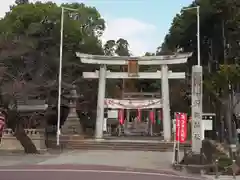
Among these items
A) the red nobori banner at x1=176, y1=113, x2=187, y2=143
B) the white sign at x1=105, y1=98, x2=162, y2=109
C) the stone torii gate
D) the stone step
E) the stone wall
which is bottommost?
the stone step

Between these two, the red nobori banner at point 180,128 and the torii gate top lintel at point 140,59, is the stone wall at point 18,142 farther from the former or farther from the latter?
the red nobori banner at point 180,128

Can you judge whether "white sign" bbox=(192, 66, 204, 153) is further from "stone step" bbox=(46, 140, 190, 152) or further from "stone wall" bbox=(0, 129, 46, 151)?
"stone wall" bbox=(0, 129, 46, 151)

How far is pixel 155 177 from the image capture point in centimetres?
1369

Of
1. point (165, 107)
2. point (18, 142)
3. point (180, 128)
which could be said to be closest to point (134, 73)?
point (165, 107)

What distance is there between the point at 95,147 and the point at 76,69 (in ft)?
37.1

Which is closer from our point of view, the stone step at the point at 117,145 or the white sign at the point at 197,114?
the white sign at the point at 197,114

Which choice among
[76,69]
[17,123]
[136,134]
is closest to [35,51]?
[76,69]

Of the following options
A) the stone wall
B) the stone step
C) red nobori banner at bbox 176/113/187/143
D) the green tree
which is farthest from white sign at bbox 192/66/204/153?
the green tree

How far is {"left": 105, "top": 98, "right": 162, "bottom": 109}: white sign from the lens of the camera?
31719mm

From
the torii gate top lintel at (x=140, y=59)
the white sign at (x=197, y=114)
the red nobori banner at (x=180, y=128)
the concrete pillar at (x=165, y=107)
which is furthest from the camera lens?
the torii gate top lintel at (x=140, y=59)

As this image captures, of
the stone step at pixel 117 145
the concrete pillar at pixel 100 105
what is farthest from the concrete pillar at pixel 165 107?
the concrete pillar at pixel 100 105

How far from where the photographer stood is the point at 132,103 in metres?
32.4

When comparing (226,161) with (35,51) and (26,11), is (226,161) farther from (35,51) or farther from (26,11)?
(26,11)

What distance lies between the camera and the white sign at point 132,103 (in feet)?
104
